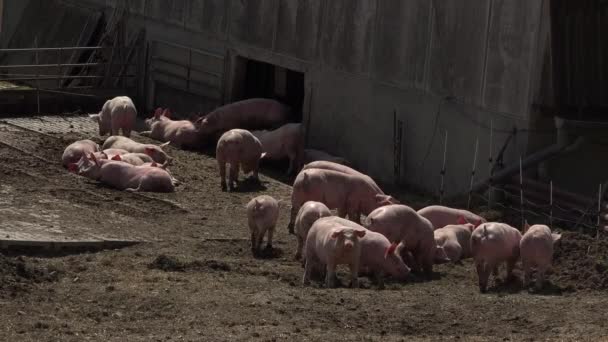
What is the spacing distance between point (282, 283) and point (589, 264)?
9.28 ft

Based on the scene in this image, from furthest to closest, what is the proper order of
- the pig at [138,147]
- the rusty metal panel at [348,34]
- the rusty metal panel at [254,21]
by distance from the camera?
the rusty metal panel at [254,21] → the rusty metal panel at [348,34] → the pig at [138,147]

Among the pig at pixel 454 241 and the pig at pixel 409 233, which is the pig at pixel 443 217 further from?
the pig at pixel 409 233

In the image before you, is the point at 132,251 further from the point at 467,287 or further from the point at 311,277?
the point at 467,287

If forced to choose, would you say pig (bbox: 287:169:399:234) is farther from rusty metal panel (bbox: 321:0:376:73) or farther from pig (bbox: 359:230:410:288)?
rusty metal panel (bbox: 321:0:376:73)

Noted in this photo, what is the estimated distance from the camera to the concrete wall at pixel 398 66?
1652 centimetres

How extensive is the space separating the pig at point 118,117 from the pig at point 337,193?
18.8 ft

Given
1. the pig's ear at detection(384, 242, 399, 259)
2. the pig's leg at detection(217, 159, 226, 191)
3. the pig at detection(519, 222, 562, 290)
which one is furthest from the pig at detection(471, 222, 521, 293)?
the pig's leg at detection(217, 159, 226, 191)

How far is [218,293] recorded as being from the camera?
39.3 ft

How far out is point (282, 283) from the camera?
499 inches

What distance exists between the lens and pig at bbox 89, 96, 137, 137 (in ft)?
67.2

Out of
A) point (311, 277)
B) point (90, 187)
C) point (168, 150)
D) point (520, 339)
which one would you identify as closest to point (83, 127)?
point (168, 150)

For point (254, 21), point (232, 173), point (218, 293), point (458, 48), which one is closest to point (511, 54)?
point (458, 48)

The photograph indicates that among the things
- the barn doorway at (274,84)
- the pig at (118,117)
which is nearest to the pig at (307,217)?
the pig at (118,117)

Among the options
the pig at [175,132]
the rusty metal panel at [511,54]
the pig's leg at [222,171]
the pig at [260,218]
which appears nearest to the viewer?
the pig at [260,218]
